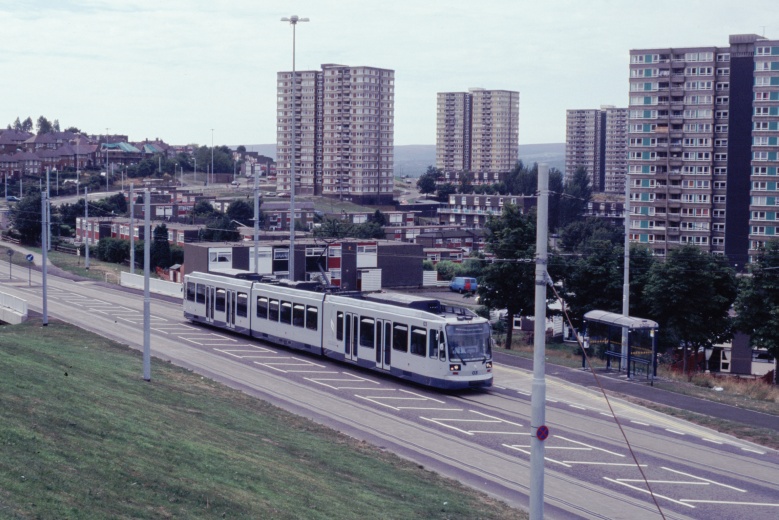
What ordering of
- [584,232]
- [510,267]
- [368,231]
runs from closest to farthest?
[510,267] → [368,231] → [584,232]

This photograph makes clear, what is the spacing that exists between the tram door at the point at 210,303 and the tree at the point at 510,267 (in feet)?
37.7

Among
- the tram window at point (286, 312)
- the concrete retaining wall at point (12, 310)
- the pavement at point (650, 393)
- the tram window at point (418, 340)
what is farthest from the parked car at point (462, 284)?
the tram window at point (418, 340)

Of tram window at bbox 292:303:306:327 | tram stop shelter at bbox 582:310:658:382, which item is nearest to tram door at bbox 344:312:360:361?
tram window at bbox 292:303:306:327

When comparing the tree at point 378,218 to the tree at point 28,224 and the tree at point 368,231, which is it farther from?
the tree at point 28,224

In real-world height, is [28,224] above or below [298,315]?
above

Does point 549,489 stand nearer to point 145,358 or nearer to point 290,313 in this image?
point 145,358

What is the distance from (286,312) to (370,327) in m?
5.59

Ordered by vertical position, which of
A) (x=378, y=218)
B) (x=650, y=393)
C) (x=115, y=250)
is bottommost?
(x=650, y=393)

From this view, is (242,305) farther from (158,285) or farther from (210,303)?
(158,285)

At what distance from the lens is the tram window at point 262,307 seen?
111 feet

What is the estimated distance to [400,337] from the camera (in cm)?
2653

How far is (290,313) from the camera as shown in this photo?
32.2m

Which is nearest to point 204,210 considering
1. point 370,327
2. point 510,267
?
point 510,267

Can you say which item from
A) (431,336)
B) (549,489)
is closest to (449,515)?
(549,489)
